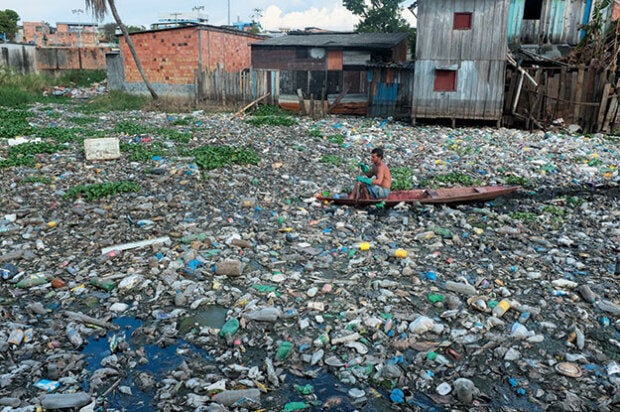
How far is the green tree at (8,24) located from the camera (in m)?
36.1

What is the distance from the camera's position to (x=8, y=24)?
3656 cm

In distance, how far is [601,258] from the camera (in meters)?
5.88

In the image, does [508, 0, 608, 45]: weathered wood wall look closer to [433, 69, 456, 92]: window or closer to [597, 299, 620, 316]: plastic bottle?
[433, 69, 456, 92]: window

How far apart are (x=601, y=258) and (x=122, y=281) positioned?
5.40 m

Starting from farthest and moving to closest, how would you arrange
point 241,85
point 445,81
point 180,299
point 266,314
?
point 241,85 → point 445,81 → point 180,299 → point 266,314

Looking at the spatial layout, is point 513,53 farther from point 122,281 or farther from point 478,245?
point 122,281

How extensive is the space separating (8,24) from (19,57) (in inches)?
537

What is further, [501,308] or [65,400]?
[501,308]

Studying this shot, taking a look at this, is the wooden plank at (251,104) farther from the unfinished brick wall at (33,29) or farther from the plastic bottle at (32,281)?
the unfinished brick wall at (33,29)

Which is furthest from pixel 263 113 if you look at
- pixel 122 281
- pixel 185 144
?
pixel 122 281

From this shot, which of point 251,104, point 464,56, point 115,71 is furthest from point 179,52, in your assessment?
point 464,56

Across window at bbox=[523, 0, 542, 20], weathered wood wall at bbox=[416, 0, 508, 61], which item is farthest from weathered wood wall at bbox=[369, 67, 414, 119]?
window at bbox=[523, 0, 542, 20]

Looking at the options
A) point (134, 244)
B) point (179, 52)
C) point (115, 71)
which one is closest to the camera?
point (134, 244)

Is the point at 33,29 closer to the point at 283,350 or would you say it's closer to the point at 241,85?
the point at 241,85
